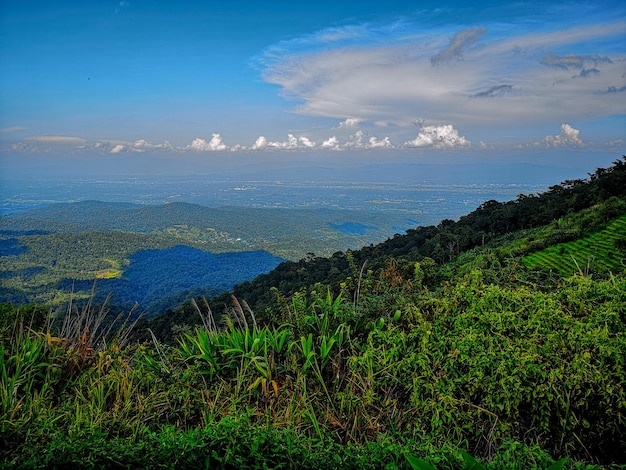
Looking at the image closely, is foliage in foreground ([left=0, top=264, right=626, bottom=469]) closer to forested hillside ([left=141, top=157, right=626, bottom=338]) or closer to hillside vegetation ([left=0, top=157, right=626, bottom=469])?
hillside vegetation ([left=0, top=157, right=626, bottom=469])

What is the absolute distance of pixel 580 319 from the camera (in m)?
2.60

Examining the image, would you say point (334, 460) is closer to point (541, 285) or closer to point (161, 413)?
point (161, 413)

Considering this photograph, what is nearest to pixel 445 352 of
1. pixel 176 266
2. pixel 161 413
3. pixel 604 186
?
pixel 161 413

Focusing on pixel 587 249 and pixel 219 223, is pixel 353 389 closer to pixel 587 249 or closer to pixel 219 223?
pixel 587 249

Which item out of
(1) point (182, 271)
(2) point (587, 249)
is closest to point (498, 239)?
(2) point (587, 249)

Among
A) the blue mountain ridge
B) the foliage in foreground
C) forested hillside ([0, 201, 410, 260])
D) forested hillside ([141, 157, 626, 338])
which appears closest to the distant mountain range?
the blue mountain ridge

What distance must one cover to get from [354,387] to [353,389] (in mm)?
23

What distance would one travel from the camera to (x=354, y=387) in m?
2.64

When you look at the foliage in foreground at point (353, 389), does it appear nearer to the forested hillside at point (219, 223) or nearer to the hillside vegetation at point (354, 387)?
the hillside vegetation at point (354, 387)

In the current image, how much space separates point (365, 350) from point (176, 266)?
73371 mm

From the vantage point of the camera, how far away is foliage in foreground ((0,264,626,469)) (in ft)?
6.35

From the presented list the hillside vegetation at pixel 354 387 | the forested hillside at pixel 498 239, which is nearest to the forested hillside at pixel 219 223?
the forested hillside at pixel 498 239

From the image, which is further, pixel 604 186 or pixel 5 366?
pixel 604 186

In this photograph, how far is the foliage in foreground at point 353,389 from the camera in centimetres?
193
